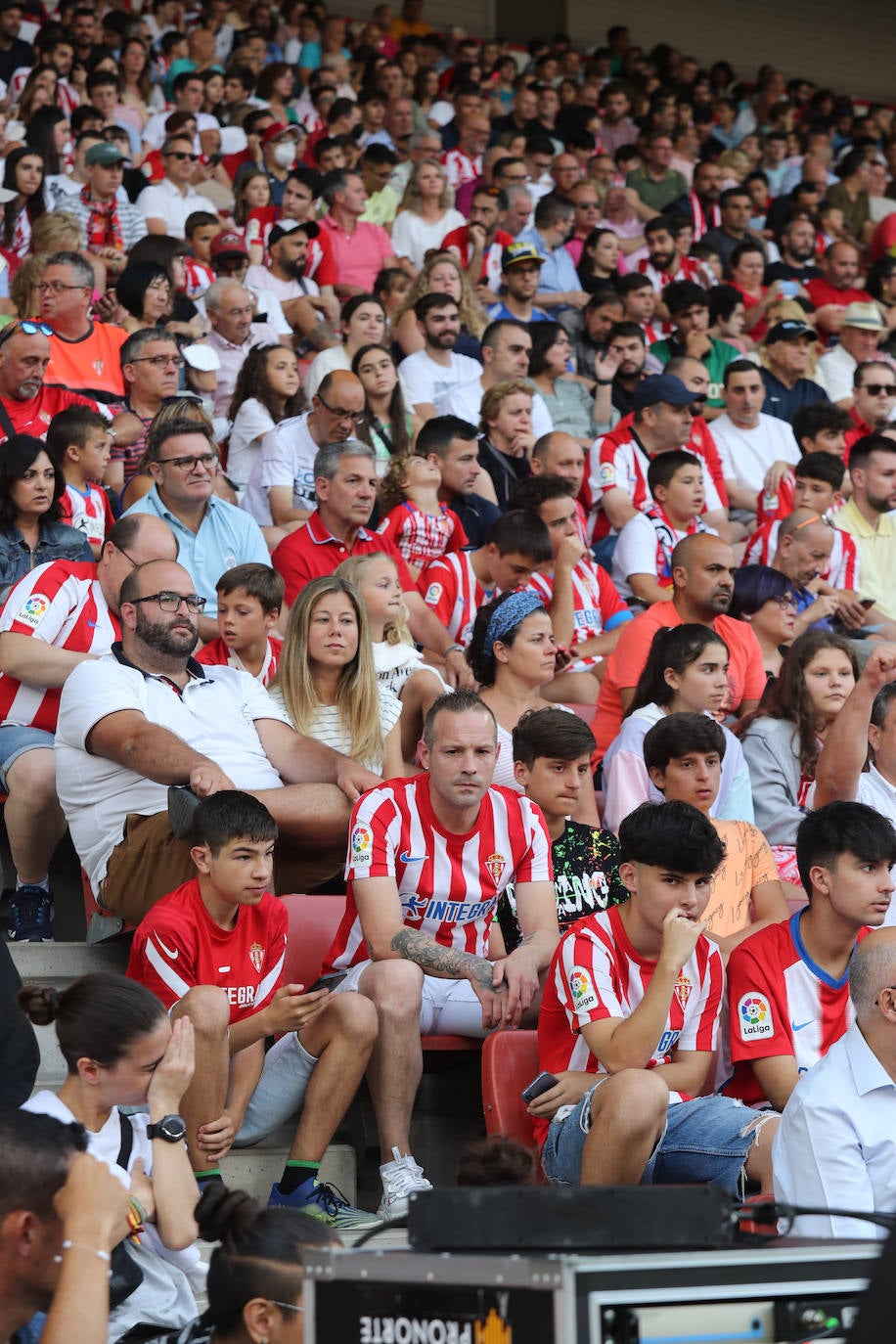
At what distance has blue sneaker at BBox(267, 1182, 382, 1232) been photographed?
12.9 ft

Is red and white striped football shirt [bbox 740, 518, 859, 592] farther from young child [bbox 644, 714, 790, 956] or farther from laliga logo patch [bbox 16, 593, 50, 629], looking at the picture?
laliga logo patch [bbox 16, 593, 50, 629]

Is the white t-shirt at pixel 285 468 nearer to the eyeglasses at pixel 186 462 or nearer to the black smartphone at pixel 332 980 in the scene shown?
the eyeglasses at pixel 186 462

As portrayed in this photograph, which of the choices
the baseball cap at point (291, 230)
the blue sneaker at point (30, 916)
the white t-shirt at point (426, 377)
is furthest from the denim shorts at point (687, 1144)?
the baseball cap at point (291, 230)

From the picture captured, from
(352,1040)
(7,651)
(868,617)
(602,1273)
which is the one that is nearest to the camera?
(602,1273)

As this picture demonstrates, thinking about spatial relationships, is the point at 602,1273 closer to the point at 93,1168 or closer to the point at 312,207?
the point at 93,1168

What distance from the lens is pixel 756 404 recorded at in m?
9.66

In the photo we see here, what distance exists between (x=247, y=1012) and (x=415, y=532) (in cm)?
338

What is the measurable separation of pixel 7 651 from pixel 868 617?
406 cm

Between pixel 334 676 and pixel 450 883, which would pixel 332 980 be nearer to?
pixel 450 883

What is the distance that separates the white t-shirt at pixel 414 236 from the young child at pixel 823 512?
388cm

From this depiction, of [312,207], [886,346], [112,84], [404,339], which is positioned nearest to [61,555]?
[404,339]

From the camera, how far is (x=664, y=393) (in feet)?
28.5

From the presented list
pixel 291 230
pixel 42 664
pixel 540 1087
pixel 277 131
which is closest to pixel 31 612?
pixel 42 664

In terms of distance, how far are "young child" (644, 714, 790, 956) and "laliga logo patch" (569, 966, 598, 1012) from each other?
3.30 feet
